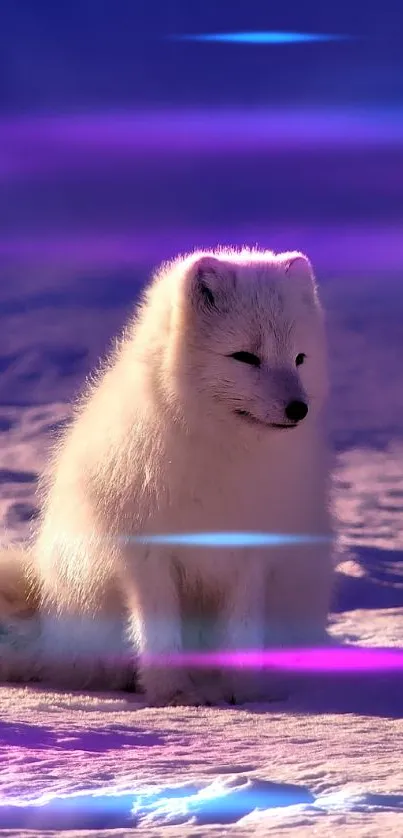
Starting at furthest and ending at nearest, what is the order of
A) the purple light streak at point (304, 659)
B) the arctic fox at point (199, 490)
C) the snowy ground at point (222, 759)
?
the purple light streak at point (304, 659), the arctic fox at point (199, 490), the snowy ground at point (222, 759)

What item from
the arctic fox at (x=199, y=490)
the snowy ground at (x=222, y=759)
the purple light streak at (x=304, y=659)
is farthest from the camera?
the purple light streak at (x=304, y=659)

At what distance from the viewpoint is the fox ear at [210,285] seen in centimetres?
352

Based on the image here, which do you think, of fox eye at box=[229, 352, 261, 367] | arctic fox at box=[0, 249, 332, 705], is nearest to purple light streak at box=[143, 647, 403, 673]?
arctic fox at box=[0, 249, 332, 705]

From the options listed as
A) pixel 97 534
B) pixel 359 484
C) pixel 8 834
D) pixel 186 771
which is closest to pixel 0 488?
pixel 359 484

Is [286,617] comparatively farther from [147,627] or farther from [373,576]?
[373,576]

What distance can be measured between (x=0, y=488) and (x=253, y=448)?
334cm

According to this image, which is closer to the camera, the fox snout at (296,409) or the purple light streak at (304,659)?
the fox snout at (296,409)

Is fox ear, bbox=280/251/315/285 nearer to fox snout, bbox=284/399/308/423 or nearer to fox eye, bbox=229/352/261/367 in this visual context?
fox eye, bbox=229/352/261/367

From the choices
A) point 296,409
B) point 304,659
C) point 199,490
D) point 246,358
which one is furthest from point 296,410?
point 304,659

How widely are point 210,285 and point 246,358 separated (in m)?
0.24

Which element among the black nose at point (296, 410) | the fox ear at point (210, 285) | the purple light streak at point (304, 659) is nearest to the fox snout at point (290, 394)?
the black nose at point (296, 410)

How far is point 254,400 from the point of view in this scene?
11.1 feet

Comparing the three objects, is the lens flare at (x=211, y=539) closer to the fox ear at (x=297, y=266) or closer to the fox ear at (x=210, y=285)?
the fox ear at (x=210, y=285)

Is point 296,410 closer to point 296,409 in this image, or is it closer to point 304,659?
point 296,409
